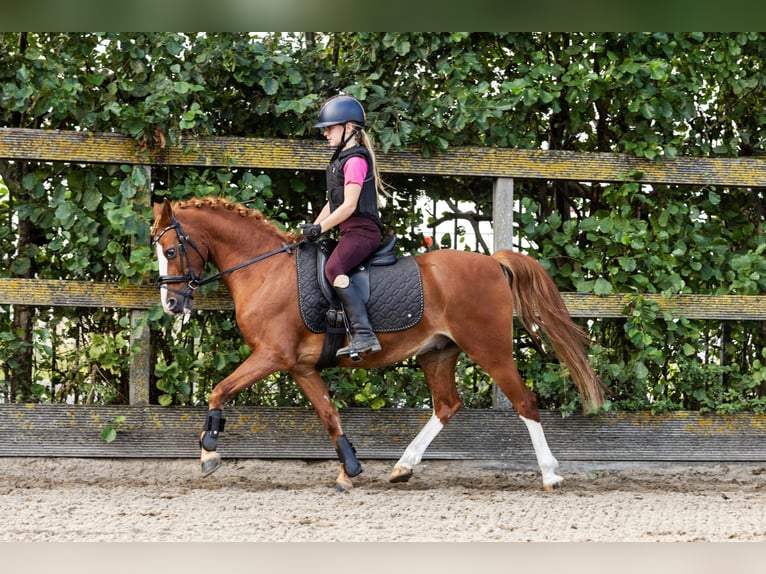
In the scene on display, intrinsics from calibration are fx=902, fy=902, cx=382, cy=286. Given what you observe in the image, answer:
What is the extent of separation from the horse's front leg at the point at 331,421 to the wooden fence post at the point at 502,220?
50.8 inches

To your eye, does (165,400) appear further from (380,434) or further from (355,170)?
(355,170)

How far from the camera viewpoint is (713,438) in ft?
21.7

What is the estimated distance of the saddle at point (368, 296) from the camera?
5488 millimetres

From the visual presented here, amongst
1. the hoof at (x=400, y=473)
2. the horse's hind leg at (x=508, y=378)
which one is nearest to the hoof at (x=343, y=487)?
the hoof at (x=400, y=473)

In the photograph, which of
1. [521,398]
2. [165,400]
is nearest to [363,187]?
[521,398]

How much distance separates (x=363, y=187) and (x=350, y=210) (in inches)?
8.4

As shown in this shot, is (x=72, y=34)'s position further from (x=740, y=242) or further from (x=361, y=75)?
(x=740, y=242)

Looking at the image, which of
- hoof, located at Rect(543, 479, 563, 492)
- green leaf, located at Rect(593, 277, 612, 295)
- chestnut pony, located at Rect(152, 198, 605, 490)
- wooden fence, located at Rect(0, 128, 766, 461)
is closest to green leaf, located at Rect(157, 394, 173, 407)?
wooden fence, located at Rect(0, 128, 766, 461)

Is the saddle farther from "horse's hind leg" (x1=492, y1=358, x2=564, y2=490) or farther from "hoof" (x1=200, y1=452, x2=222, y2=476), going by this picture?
"hoof" (x1=200, y1=452, x2=222, y2=476)

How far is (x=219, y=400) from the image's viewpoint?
5355 mm

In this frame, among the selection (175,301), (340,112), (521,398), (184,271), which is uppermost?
(340,112)

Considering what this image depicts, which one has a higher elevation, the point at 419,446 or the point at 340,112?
the point at 340,112

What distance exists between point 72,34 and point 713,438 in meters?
5.40

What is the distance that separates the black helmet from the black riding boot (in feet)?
3.08
